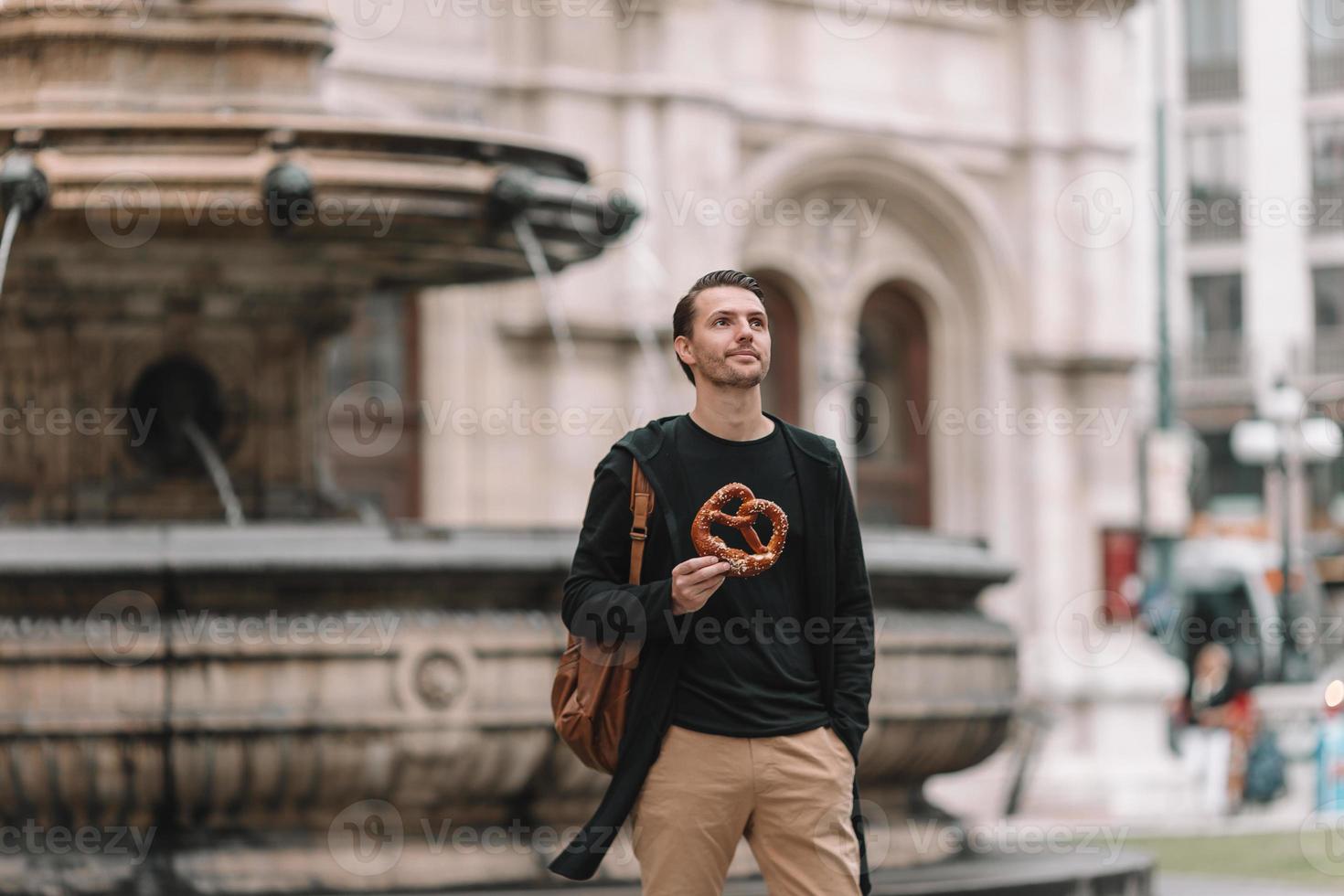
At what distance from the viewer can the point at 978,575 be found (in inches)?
423

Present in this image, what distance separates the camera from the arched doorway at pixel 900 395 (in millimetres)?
28469

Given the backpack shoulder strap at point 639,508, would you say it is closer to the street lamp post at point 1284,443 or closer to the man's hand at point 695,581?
the man's hand at point 695,581

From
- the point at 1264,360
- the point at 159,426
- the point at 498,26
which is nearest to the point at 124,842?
the point at 159,426

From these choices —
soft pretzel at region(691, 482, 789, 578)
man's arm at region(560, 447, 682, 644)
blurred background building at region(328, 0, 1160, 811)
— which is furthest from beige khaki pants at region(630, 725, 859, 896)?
blurred background building at region(328, 0, 1160, 811)

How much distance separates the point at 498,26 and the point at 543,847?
15.4m

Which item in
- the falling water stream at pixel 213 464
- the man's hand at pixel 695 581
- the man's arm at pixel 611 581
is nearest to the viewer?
the man's hand at pixel 695 581

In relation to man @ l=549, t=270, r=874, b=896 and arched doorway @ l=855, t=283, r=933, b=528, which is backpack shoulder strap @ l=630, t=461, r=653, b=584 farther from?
arched doorway @ l=855, t=283, r=933, b=528

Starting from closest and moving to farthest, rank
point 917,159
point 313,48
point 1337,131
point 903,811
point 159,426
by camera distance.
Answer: point 903,811, point 313,48, point 159,426, point 917,159, point 1337,131

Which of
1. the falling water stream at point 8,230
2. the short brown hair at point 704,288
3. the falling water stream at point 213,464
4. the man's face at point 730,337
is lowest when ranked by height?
the falling water stream at point 213,464

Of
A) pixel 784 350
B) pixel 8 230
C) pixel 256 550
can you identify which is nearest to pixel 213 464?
pixel 8 230

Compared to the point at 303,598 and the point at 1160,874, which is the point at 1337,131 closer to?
the point at 1160,874

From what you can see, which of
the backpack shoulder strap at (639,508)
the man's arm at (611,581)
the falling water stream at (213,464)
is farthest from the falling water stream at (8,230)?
the backpack shoulder strap at (639,508)

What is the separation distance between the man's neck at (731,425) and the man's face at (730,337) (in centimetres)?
9

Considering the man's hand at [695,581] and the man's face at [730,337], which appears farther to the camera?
the man's face at [730,337]
